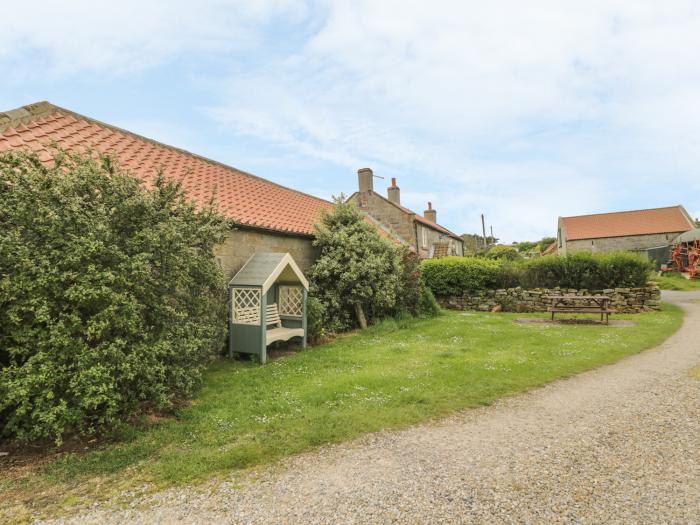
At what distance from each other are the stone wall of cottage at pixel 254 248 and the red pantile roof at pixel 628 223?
4110cm

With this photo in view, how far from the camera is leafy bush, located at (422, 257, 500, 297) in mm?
20062

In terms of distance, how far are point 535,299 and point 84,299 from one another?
18462 millimetres

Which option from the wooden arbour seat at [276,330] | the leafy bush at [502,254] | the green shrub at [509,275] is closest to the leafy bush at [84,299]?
the wooden arbour seat at [276,330]

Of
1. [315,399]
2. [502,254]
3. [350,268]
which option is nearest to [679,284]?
[502,254]

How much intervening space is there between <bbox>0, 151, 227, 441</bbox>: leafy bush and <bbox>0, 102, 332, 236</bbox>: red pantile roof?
185 cm

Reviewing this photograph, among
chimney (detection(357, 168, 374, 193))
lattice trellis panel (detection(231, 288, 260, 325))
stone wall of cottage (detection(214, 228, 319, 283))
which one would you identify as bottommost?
lattice trellis panel (detection(231, 288, 260, 325))

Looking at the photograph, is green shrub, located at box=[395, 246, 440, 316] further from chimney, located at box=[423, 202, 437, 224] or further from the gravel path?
chimney, located at box=[423, 202, 437, 224]

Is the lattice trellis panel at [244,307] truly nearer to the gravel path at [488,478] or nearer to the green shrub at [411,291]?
the gravel path at [488,478]

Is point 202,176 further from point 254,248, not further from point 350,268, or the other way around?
point 350,268

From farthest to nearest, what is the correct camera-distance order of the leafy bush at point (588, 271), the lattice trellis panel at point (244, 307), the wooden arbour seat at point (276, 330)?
the leafy bush at point (588, 271), the wooden arbour seat at point (276, 330), the lattice trellis panel at point (244, 307)

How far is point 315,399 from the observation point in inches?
245

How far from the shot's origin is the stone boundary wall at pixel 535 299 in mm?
17375

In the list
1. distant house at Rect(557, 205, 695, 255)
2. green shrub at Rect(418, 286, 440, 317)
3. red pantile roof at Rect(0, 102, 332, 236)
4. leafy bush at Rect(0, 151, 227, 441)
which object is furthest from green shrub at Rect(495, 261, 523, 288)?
distant house at Rect(557, 205, 695, 255)

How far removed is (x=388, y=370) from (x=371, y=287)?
5492mm
